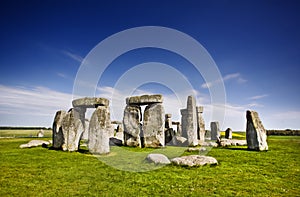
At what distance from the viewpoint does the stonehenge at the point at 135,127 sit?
1190 centimetres

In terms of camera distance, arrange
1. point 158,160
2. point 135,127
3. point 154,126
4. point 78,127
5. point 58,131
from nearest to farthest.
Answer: point 158,160
point 78,127
point 58,131
point 154,126
point 135,127

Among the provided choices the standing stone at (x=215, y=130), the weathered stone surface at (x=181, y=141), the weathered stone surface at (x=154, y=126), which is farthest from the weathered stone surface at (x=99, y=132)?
the standing stone at (x=215, y=130)

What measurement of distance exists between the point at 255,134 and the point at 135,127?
788 centimetres

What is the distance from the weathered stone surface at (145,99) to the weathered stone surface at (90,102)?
3.89 metres

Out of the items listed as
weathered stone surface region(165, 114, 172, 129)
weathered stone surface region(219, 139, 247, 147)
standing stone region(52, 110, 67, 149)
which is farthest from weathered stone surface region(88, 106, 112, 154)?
weathered stone surface region(165, 114, 172, 129)

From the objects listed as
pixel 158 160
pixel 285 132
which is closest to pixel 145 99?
pixel 158 160

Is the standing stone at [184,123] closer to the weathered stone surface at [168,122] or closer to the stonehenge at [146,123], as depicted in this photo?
the weathered stone surface at [168,122]

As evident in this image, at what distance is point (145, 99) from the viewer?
15883 millimetres

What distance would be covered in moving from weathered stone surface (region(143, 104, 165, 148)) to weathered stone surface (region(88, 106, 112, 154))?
4.22 metres

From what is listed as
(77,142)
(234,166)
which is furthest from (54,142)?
(234,166)

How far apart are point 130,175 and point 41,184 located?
2.52 meters

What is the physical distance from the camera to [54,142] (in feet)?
42.0

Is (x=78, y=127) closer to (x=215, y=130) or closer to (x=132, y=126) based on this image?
(x=132, y=126)

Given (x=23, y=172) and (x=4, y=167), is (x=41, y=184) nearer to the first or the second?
(x=23, y=172)
